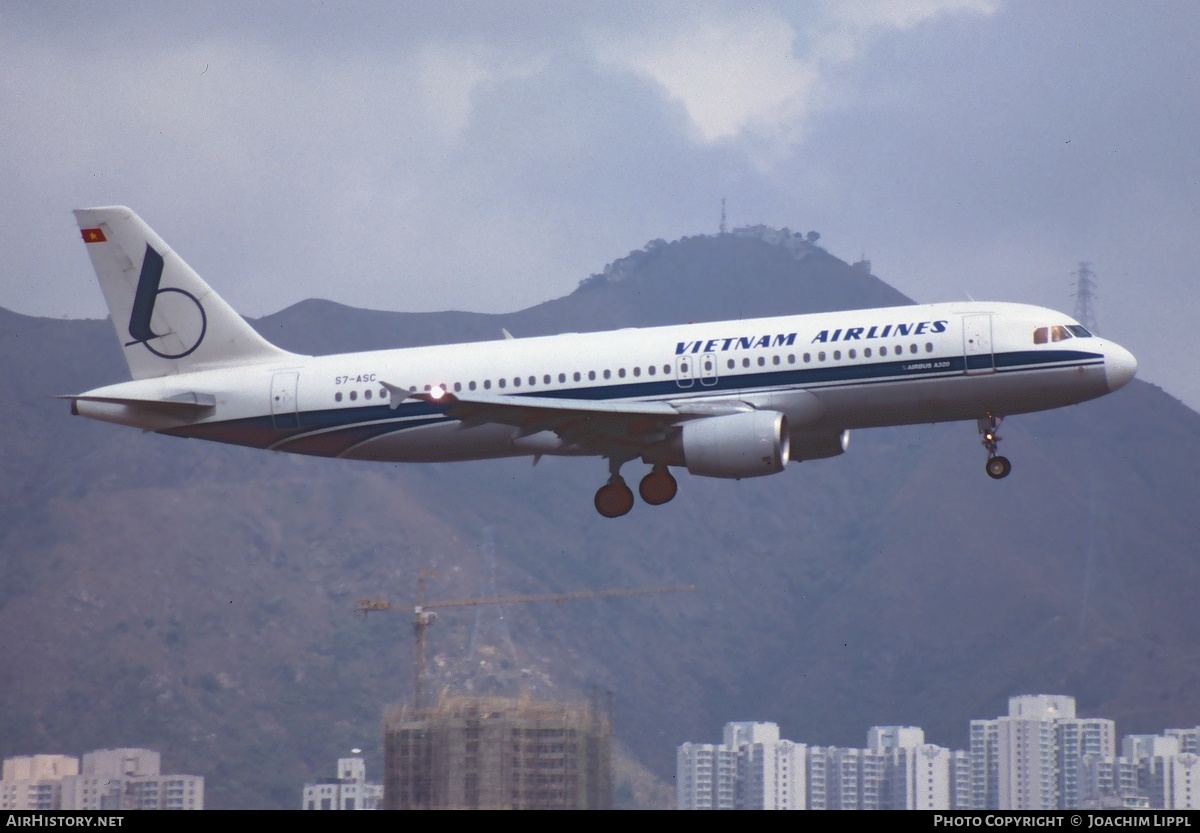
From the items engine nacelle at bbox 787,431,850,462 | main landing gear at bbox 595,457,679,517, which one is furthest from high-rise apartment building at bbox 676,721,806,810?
engine nacelle at bbox 787,431,850,462

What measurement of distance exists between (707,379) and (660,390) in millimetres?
1309

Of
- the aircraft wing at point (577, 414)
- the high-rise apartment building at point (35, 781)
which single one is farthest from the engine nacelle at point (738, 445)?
the high-rise apartment building at point (35, 781)

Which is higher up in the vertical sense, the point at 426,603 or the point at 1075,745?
the point at 426,603

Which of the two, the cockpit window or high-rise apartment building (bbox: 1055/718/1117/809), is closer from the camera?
the cockpit window

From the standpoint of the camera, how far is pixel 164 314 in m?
52.9

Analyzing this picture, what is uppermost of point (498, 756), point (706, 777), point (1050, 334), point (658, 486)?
point (1050, 334)

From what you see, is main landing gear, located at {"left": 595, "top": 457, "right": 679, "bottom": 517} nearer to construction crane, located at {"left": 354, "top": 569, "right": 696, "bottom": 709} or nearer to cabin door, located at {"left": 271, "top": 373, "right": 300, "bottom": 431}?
cabin door, located at {"left": 271, "top": 373, "right": 300, "bottom": 431}

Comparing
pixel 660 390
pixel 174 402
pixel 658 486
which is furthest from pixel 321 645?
→ pixel 660 390

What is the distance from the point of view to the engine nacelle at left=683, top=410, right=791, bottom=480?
4394cm

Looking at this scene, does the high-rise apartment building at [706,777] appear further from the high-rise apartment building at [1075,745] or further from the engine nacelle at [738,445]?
the engine nacelle at [738,445]

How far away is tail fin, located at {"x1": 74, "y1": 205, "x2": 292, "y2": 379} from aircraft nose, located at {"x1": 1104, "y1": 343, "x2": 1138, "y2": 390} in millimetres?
23558

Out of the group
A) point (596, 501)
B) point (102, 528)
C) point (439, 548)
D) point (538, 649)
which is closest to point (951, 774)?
point (538, 649)

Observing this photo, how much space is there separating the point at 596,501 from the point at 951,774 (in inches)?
4663

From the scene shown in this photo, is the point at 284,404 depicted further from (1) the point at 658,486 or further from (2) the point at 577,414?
(1) the point at 658,486
